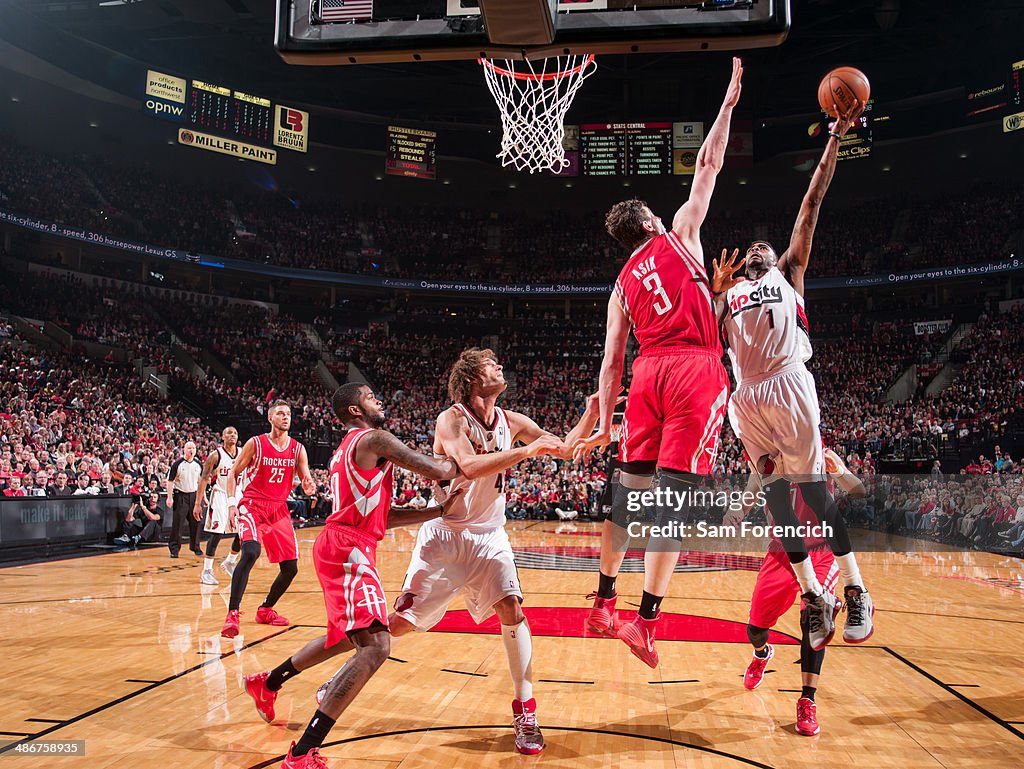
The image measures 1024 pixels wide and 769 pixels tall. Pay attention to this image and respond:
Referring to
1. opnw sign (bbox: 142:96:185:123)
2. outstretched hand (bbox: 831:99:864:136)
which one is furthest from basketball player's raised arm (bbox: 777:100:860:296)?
opnw sign (bbox: 142:96:185:123)

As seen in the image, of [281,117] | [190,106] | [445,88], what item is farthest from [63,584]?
[445,88]

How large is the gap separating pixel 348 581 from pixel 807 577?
2550 millimetres

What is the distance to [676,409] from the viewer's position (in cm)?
437

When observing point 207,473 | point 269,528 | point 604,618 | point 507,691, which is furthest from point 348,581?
point 207,473

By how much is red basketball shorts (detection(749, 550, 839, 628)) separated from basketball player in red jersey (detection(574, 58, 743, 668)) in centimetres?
88

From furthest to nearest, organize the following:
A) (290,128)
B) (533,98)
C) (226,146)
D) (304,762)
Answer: (290,128) → (226,146) → (533,98) → (304,762)

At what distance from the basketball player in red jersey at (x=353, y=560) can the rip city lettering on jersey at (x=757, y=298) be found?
1.96 metres

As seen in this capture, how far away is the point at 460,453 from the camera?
427 centimetres

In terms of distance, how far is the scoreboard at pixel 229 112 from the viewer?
24.1 m

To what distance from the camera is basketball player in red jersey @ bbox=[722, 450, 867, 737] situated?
4676mm

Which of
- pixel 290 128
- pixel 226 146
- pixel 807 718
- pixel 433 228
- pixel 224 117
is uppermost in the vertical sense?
pixel 290 128

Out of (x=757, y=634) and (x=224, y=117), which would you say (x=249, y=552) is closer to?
(x=757, y=634)

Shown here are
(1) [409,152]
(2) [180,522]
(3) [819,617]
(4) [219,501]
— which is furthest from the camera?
(1) [409,152]

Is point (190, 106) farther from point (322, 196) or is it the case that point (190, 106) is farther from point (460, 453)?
point (460, 453)
